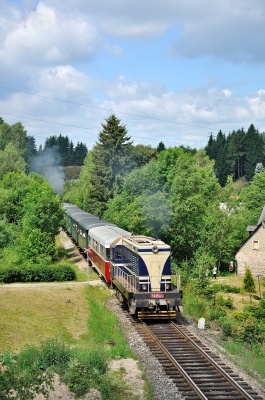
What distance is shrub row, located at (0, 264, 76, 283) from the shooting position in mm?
30953

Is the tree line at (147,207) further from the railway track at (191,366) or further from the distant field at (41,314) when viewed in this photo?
the railway track at (191,366)

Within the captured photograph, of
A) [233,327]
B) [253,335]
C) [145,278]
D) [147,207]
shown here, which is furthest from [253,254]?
[145,278]

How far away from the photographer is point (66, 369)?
14633 millimetres

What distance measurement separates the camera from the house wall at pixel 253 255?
147ft

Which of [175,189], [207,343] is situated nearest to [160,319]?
[207,343]

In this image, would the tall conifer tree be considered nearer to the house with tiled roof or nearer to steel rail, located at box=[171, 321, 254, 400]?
the house with tiled roof

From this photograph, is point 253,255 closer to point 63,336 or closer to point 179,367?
point 63,336

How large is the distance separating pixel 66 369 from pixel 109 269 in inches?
523

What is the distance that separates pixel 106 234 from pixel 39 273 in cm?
522

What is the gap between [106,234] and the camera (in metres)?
30.1

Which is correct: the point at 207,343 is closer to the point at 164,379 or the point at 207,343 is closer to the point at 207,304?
the point at 164,379

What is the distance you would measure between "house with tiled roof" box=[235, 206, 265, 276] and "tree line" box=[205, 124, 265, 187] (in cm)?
7737

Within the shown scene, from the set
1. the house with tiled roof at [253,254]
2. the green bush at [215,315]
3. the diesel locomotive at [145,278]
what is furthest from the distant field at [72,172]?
the green bush at [215,315]

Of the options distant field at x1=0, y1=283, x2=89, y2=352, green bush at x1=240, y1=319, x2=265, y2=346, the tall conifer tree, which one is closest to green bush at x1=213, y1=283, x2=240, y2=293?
distant field at x1=0, y1=283, x2=89, y2=352
